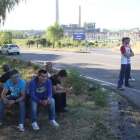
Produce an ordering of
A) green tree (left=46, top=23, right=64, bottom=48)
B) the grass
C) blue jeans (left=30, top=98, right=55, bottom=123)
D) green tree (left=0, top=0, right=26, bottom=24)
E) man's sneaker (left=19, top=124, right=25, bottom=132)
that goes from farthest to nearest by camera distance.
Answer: green tree (left=46, top=23, right=64, bottom=48)
green tree (left=0, top=0, right=26, bottom=24)
blue jeans (left=30, top=98, right=55, bottom=123)
man's sneaker (left=19, top=124, right=25, bottom=132)
the grass

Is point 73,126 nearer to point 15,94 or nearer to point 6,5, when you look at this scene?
point 15,94

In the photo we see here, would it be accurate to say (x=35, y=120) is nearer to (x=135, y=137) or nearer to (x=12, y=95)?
(x=12, y=95)

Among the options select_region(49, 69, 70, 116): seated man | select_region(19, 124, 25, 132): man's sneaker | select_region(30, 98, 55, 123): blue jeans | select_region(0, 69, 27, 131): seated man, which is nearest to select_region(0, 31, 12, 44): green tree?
select_region(49, 69, 70, 116): seated man

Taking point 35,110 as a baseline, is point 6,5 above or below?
above

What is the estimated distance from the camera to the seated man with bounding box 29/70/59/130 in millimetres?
4258

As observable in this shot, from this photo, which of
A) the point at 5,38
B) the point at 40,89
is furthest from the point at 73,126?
the point at 5,38

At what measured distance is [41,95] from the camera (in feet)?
14.8

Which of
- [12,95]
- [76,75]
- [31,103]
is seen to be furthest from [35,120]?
[76,75]

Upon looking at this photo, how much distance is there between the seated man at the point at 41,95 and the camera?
4.26m

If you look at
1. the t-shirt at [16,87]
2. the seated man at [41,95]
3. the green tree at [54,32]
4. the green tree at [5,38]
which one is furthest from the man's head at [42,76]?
the green tree at [5,38]

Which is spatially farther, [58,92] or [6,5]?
[6,5]

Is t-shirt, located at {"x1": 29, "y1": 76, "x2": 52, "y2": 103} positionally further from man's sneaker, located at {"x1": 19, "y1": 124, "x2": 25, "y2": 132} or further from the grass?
man's sneaker, located at {"x1": 19, "y1": 124, "x2": 25, "y2": 132}

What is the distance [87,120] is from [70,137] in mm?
841

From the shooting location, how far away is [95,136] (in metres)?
3.98
